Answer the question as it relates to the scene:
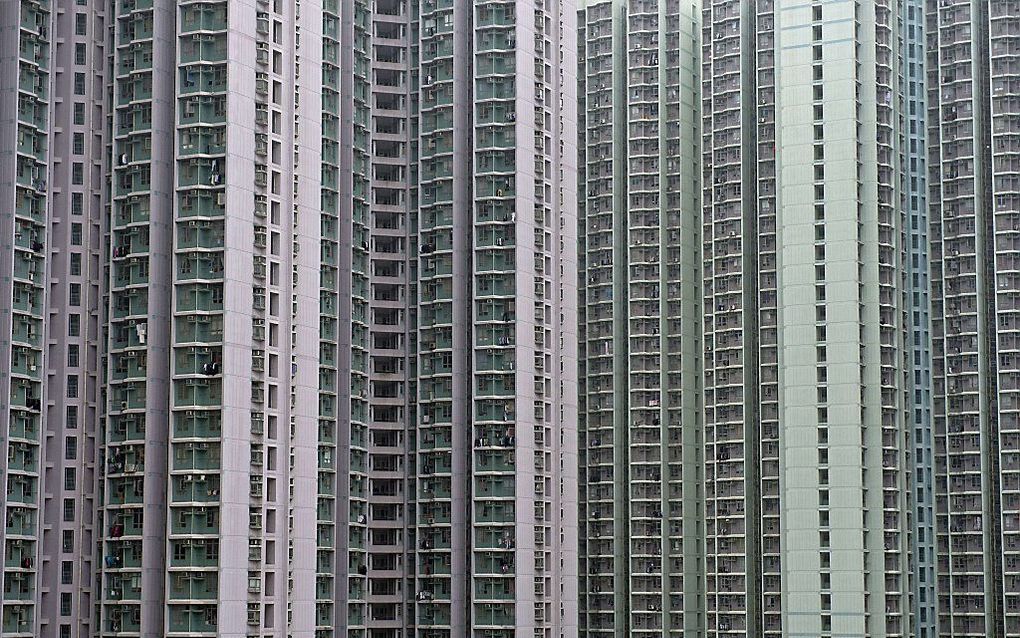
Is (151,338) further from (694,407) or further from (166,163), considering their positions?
(694,407)

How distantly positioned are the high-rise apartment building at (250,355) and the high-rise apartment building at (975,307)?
2978 cm

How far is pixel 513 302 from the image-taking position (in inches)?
3558

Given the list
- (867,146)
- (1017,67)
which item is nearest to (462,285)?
(867,146)

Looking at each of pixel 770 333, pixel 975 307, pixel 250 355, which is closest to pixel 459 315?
pixel 250 355

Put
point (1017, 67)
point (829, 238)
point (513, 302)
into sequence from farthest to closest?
point (1017, 67) < point (829, 238) < point (513, 302)

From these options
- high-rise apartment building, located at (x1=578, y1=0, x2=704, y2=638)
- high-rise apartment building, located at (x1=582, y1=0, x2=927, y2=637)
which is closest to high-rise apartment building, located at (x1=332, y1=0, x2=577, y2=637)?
high-rise apartment building, located at (x1=582, y1=0, x2=927, y2=637)

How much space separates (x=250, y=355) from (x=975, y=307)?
5546cm

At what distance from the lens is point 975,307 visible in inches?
4274

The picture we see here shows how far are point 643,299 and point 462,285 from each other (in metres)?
29.5

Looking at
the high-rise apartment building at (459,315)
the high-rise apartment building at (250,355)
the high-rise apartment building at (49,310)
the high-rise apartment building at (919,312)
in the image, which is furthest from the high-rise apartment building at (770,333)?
the high-rise apartment building at (49,310)

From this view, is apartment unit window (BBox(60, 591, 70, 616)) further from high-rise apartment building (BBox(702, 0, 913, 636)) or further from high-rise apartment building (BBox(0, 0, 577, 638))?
high-rise apartment building (BBox(702, 0, 913, 636))

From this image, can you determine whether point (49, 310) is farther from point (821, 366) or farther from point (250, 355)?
point (821, 366)

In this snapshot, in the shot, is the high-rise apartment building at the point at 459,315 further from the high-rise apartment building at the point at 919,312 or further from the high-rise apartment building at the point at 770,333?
the high-rise apartment building at the point at 919,312

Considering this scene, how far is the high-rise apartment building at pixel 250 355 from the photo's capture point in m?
72.1
